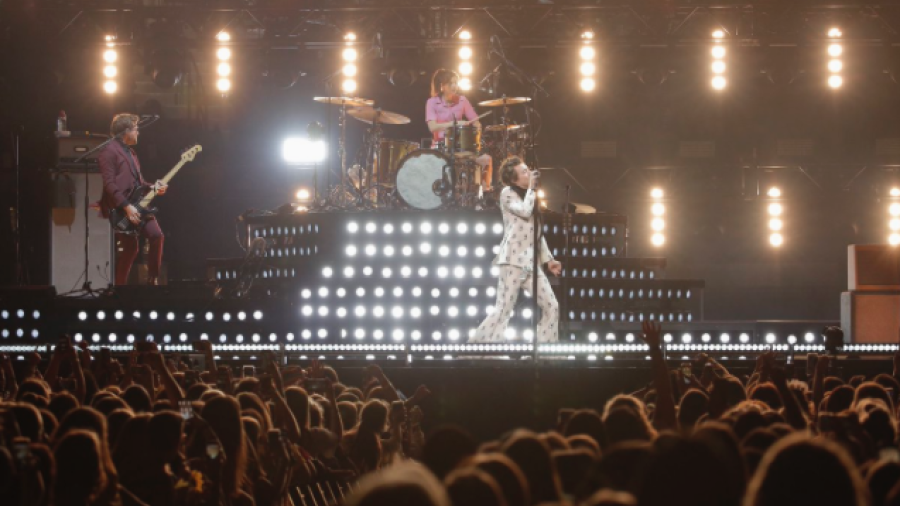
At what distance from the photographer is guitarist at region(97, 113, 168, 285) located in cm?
1247

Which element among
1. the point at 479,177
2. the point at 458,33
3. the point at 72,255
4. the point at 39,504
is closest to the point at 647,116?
the point at 458,33

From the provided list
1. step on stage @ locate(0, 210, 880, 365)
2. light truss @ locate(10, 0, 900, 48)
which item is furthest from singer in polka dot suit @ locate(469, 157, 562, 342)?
light truss @ locate(10, 0, 900, 48)

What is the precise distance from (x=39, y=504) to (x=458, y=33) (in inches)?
530

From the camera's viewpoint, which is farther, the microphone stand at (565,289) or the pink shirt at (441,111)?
the pink shirt at (441,111)

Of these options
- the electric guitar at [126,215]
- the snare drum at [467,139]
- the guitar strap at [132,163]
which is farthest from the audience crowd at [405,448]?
the snare drum at [467,139]

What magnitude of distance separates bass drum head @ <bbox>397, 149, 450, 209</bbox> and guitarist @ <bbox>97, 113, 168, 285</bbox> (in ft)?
9.16

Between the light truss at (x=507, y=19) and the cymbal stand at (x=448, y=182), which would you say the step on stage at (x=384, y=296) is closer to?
the cymbal stand at (x=448, y=182)

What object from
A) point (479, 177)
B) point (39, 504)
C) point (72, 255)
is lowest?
point (39, 504)

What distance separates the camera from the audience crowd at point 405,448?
2.29 m

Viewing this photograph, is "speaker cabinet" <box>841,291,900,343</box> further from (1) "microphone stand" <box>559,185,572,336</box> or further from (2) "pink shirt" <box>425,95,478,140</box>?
(2) "pink shirt" <box>425,95,478,140</box>

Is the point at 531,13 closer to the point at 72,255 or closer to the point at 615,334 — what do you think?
the point at 615,334

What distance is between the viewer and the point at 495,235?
12617 mm

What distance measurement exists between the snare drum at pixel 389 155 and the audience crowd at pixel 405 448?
7271 mm

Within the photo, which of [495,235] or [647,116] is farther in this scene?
[647,116]
